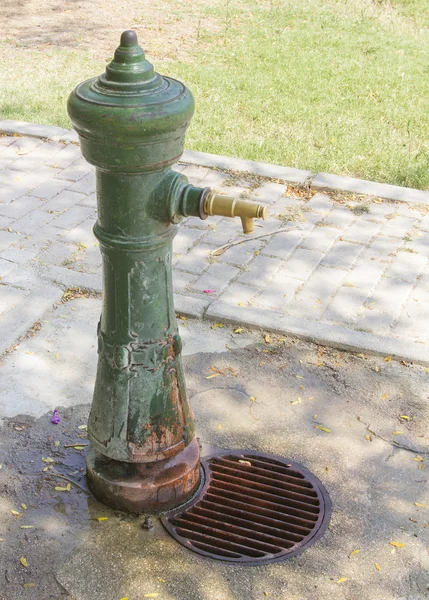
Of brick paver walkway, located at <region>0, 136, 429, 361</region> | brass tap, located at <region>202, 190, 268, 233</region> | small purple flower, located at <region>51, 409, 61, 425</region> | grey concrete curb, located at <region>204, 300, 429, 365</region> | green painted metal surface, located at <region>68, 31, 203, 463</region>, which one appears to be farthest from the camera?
brick paver walkway, located at <region>0, 136, 429, 361</region>

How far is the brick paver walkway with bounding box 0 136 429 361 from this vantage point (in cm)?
404

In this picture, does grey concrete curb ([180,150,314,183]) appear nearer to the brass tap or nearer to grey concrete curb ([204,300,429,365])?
grey concrete curb ([204,300,429,365])

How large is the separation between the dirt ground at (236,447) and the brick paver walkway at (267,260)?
0.53 feet

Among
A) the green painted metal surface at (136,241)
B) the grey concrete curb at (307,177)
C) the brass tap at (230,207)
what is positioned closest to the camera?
the green painted metal surface at (136,241)

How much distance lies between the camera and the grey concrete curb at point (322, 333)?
381 centimetres

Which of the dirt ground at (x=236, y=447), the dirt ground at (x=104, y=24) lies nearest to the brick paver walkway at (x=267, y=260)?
the dirt ground at (x=236, y=447)

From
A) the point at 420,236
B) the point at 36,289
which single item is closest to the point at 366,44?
the point at 420,236

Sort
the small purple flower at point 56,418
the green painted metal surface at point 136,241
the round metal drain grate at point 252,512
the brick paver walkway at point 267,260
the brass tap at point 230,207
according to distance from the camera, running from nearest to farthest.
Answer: the green painted metal surface at point 136,241
the brass tap at point 230,207
the round metal drain grate at point 252,512
the small purple flower at point 56,418
the brick paver walkway at point 267,260

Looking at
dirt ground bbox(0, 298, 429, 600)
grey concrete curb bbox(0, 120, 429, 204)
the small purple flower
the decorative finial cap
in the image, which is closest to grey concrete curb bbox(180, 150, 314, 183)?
grey concrete curb bbox(0, 120, 429, 204)

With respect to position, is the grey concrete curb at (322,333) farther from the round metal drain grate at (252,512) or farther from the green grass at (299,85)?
the green grass at (299,85)

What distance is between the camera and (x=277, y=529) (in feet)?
9.32

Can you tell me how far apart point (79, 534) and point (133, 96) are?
150 centimetres

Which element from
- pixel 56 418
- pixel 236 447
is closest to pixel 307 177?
pixel 236 447

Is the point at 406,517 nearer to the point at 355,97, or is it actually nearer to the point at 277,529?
the point at 277,529
